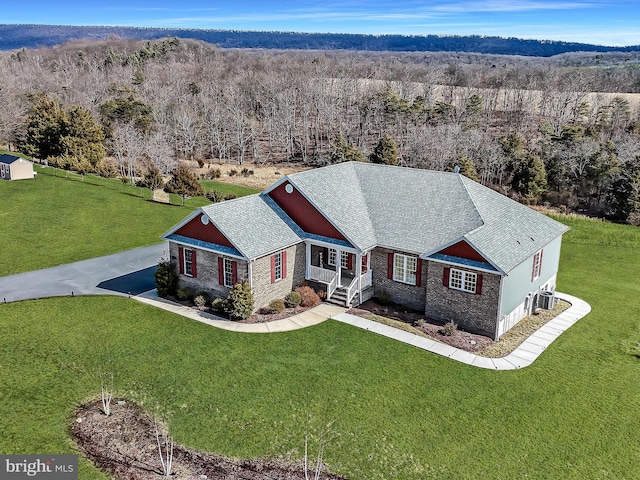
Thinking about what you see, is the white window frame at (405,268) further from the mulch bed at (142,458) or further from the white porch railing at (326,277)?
the mulch bed at (142,458)

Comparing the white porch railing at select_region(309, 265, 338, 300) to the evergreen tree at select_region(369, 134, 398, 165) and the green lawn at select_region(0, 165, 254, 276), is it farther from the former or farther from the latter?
the evergreen tree at select_region(369, 134, 398, 165)

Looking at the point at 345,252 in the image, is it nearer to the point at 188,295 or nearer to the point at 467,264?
the point at 467,264

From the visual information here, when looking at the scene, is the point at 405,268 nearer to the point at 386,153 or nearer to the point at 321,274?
the point at 321,274

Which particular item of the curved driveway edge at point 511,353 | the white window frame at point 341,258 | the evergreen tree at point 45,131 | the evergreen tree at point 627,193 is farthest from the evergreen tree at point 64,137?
the evergreen tree at point 627,193

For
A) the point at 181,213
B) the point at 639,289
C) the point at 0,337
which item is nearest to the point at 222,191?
the point at 181,213

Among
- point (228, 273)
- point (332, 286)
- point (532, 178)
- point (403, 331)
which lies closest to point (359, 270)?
point (332, 286)
